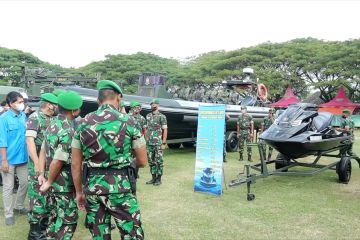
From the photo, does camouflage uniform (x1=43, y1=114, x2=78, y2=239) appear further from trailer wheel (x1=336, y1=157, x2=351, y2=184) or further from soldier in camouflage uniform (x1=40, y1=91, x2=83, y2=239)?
trailer wheel (x1=336, y1=157, x2=351, y2=184)

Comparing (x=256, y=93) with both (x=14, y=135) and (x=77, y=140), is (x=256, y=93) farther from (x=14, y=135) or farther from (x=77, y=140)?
(x=77, y=140)

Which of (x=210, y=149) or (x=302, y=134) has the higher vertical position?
(x=302, y=134)

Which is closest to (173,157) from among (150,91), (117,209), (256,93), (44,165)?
(150,91)

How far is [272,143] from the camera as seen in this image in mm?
6777

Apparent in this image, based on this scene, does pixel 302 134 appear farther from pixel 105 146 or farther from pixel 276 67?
pixel 276 67

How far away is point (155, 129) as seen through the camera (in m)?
7.05

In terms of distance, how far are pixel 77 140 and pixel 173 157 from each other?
792 cm

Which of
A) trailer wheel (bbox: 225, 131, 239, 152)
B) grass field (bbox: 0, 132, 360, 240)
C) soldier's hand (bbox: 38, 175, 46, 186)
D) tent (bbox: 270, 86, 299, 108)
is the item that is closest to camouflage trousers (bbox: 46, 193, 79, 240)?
soldier's hand (bbox: 38, 175, 46, 186)

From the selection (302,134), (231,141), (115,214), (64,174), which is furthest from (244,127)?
(115,214)

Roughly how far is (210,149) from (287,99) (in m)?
23.0

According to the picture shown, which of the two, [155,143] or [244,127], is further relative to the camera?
[244,127]

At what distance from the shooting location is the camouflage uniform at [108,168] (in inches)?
106

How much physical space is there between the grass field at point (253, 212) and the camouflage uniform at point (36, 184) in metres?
0.59

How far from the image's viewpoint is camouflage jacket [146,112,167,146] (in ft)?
23.0
